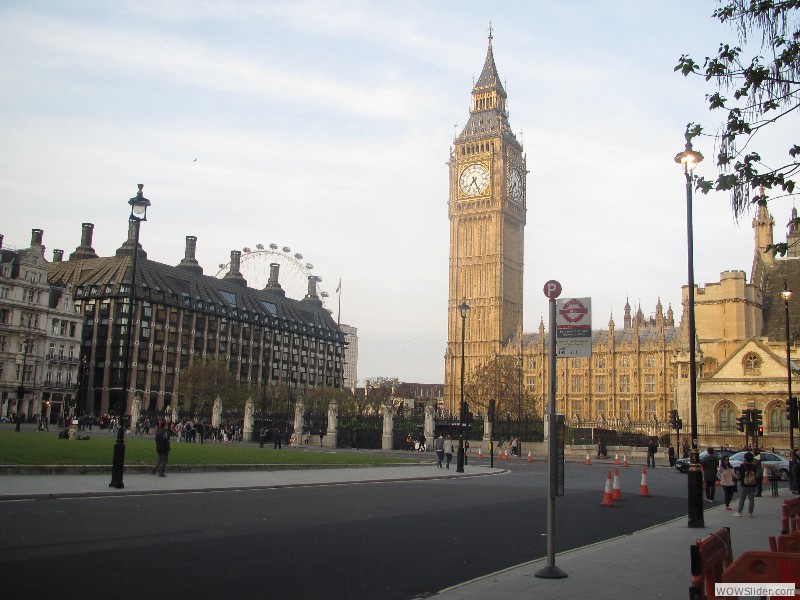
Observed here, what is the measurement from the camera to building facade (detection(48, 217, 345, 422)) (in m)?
95.4

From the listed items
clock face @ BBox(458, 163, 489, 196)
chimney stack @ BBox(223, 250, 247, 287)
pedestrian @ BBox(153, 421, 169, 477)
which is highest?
clock face @ BBox(458, 163, 489, 196)

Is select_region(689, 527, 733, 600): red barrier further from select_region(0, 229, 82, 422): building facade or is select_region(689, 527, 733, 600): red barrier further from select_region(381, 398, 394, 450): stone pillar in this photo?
select_region(0, 229, 82, 422): building facade

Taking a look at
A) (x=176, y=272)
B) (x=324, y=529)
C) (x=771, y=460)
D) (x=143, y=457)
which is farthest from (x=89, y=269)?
(x=324, y=529)

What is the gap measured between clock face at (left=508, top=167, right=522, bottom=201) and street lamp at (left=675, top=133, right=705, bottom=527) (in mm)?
111460

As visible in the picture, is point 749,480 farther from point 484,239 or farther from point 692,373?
point 484,239

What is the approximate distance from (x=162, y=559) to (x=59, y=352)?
273 ft

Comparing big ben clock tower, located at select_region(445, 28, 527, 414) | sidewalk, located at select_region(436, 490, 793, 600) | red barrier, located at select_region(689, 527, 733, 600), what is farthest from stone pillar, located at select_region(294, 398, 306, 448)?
big ben clock tower, located at select_region(445, 28, 527, 414)

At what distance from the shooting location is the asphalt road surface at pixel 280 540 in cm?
873

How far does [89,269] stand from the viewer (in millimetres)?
101250

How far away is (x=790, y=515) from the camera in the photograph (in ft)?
34.0

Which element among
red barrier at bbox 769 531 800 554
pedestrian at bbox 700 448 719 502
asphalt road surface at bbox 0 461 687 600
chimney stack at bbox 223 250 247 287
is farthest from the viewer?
chimney stack at bbox 223 250 247 287

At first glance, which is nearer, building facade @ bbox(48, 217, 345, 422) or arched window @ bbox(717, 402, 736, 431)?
arched window @ bbox(717, 402, 736, 431)

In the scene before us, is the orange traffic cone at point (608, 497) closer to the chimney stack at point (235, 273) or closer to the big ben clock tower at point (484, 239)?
the big ben clock tower at point (484, 239)

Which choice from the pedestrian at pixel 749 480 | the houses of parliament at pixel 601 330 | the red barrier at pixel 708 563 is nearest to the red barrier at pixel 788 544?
the red barrier at pixel 708 563
